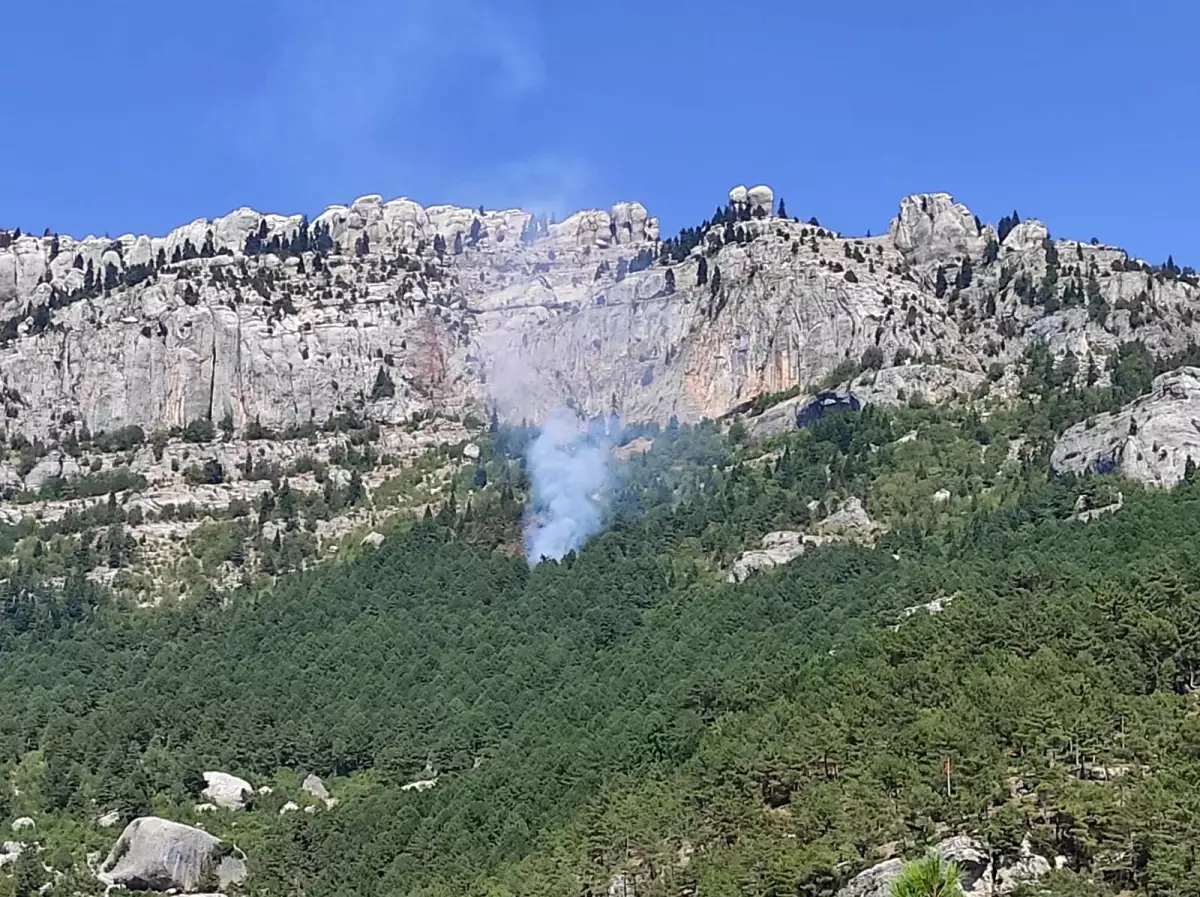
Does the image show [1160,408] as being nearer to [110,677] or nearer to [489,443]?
[489,443]

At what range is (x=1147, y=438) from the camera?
139 meters

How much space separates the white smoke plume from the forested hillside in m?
2.55

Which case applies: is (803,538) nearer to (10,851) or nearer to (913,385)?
(913,385)

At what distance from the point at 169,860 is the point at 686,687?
33380 mm

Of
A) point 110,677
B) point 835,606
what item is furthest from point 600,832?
point 110,677

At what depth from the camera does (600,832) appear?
82875 millimetres

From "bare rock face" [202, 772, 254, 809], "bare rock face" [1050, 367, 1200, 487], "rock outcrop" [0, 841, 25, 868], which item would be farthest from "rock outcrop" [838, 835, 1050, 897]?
"bare rock face" [1050, 367, 1200, 487]

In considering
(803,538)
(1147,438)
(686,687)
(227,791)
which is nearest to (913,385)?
(803,538)

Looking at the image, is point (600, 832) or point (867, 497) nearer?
point (600, 832)

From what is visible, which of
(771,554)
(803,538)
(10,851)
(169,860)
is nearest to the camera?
(169,860)

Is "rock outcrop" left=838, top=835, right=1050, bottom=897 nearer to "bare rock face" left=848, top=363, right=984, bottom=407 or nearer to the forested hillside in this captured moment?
the forested hillside

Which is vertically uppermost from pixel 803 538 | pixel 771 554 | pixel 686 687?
pixel 803 538

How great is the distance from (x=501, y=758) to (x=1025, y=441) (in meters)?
67.2

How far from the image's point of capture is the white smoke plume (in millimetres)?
162750
